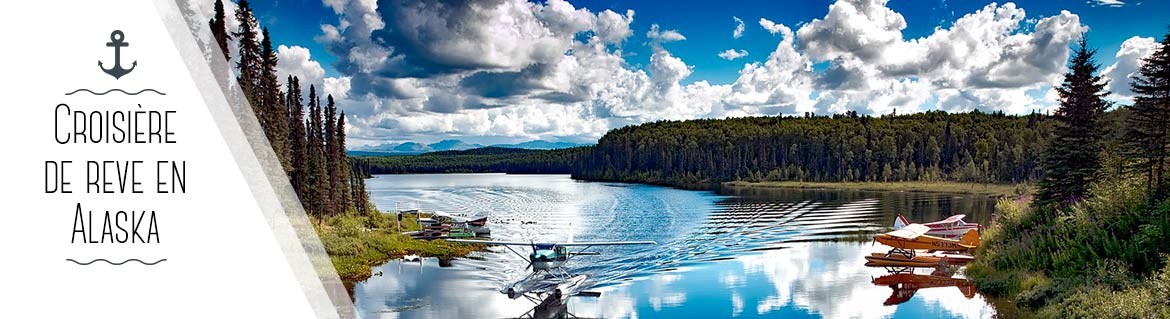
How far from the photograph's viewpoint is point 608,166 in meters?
172

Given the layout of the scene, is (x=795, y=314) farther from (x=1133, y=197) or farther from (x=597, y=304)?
(x=1133, y=197)

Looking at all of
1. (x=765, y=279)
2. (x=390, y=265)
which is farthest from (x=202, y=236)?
(x=765, y=279)

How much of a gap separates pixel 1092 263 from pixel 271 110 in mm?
39081

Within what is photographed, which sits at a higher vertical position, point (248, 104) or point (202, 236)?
point (248, 104)

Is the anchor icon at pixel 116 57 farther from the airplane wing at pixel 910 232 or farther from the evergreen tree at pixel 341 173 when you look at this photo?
the evergreen tree at pixel 341 173

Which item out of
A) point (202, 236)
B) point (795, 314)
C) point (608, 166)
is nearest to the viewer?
point (202, 236)

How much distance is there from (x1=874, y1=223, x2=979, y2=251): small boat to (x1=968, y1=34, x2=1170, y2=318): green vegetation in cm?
158

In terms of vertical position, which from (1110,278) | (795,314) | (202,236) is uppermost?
(202,236)

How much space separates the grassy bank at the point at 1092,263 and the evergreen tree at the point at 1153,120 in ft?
5.81

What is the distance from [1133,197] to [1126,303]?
8.84 metres

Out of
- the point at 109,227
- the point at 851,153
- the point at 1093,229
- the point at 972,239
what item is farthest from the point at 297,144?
the point at 851,153

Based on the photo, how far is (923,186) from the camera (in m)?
104

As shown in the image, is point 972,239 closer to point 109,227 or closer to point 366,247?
point 366,247


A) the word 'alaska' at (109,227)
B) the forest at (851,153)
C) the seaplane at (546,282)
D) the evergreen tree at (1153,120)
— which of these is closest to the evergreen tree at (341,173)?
the seaplane at (546,282)
